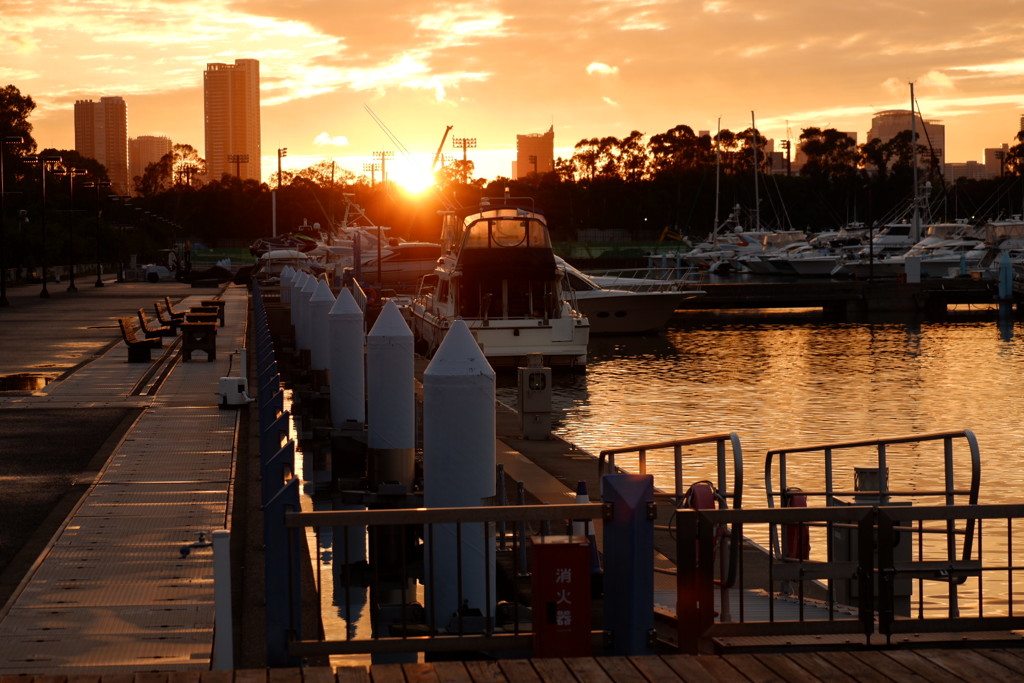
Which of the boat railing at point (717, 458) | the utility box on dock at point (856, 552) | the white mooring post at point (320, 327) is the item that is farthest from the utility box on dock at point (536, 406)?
A: the utility box on dock at point (856, 552)

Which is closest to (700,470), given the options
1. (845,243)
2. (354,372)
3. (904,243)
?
(354,372)

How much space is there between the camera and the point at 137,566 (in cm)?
1059

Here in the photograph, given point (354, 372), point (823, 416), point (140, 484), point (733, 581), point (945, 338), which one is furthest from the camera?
point (945, 338)

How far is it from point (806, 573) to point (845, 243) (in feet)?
364

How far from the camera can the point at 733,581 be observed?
9.61 meters

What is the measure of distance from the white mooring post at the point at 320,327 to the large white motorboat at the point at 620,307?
85.8ft

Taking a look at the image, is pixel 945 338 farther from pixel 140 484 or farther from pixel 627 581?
pixel 627 581

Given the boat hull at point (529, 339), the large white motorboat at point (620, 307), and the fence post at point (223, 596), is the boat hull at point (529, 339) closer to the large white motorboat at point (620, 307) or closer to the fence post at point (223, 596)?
the large white motorboat at point (620, 307)

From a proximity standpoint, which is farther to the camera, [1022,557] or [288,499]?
[1022,557]

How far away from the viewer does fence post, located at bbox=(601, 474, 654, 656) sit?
7680 millimetres

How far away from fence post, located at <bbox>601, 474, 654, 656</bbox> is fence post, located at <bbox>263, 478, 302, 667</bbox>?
1829 mm

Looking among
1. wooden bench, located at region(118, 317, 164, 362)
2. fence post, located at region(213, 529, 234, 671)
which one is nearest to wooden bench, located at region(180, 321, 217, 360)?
wooden bench, located at region(118, 317, 164, 362)

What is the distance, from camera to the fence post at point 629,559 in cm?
768

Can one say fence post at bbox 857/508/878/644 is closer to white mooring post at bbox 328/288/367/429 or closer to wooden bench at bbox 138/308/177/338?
white mooring post at bbox 328/288/367/429
